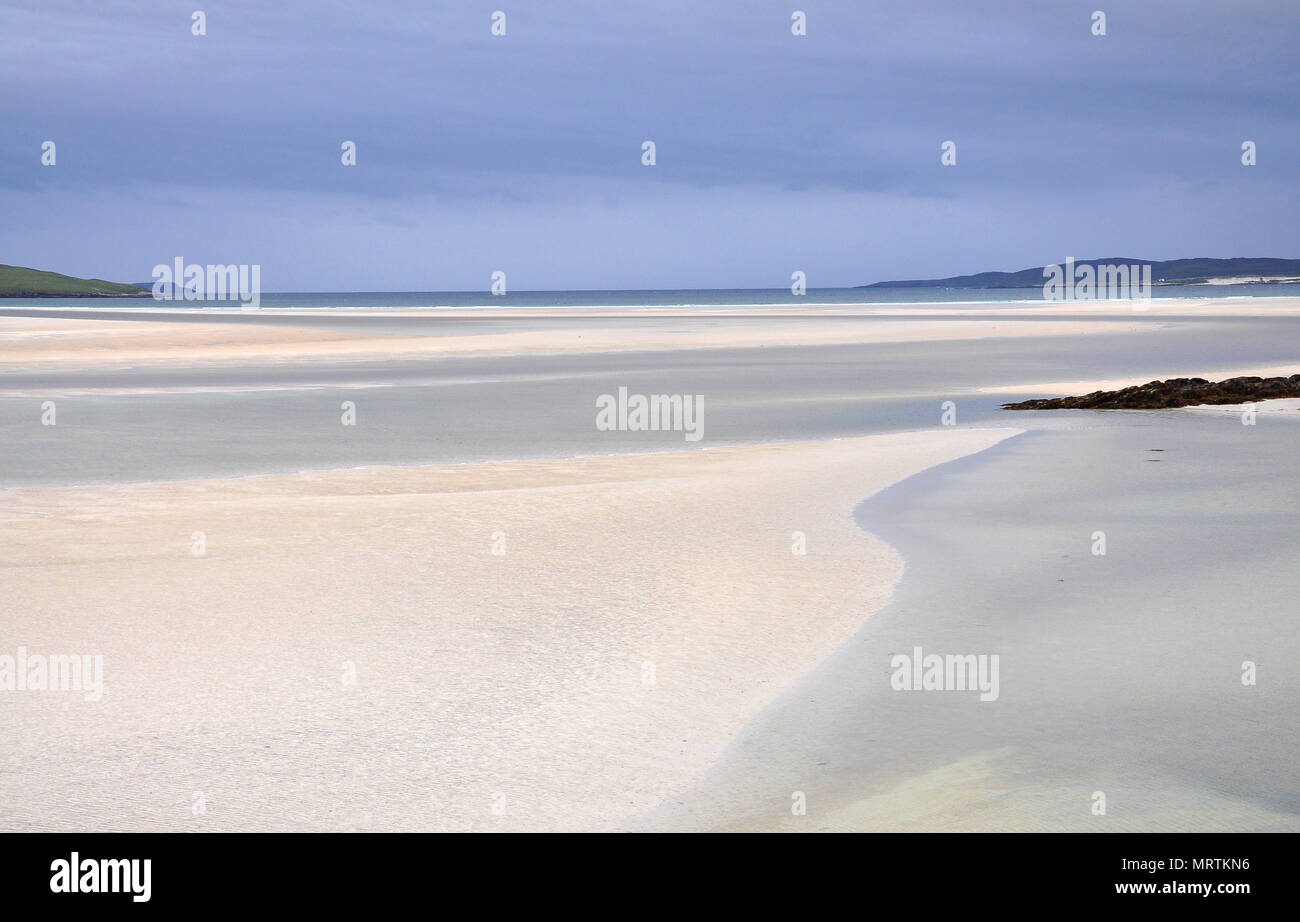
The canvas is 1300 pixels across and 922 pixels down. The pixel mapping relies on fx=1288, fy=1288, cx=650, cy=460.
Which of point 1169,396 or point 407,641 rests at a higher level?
point 1169,396

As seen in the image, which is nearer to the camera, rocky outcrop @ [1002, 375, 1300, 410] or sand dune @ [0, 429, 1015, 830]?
sand dune @ [0, 429, 1015, 830]

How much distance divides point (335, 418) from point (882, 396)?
31.0 feet

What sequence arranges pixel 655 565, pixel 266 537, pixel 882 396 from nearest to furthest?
pixel 655 565, pixel 266 537, pixel 882 396

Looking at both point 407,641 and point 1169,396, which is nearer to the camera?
point 407,641

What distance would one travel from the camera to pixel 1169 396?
19703 mm

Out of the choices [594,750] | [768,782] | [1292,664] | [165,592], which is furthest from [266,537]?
[1292,664]

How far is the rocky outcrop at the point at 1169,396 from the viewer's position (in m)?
19.4

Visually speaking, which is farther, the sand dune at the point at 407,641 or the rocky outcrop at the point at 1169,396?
the rocky outcrop at the point at 1169,396

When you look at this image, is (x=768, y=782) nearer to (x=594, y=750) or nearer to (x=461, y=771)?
(x=594, y=750)

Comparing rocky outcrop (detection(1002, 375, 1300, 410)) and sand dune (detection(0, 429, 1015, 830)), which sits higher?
rocky outcrop (detection(1002, 375, 1300, 410))

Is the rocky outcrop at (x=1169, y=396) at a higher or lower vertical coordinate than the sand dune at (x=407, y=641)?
higher

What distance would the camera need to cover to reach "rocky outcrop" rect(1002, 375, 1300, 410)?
19.4 m

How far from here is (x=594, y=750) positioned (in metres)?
5.41
